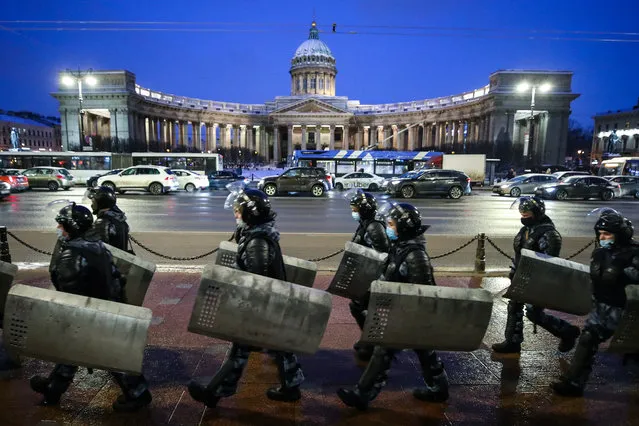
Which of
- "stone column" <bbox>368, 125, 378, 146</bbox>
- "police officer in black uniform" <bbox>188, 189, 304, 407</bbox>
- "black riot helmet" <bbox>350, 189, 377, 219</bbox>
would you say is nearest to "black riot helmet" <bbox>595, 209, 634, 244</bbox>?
"black riot helmet" <bbox>350, 189, 377, 219</bbox>

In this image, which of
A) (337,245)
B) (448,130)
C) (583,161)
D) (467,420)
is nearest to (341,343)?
→ (467,420)

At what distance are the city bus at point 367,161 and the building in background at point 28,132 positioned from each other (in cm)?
7323

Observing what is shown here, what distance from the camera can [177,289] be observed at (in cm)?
651

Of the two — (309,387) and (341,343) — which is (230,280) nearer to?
(309,387)

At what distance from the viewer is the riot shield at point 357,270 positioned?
444cm

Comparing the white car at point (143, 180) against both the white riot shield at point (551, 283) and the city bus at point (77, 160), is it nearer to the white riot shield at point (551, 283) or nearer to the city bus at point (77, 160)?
the city bus at point (77, 160)

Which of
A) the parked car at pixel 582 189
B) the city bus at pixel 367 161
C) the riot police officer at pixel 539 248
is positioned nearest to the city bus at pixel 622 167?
the city bus at pixel 367 161

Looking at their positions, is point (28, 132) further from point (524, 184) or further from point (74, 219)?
point (74, 219)

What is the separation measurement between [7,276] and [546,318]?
17.6 ft

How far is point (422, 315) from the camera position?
Result: 3.16 metres

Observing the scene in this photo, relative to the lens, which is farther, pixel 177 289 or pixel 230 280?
pixel 177 289

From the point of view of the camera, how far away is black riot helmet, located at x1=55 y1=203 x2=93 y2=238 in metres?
3.28

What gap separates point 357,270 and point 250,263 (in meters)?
1.50

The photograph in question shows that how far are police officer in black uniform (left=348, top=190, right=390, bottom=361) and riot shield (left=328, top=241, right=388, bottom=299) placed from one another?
0.41 feet
